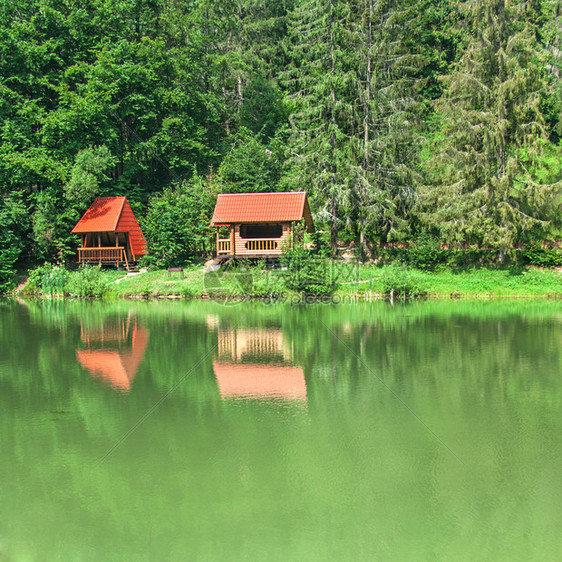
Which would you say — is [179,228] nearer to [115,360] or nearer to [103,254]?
[103,254]

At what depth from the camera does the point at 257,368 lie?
13.8 meters

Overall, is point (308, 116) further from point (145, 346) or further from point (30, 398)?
point (30, 398)

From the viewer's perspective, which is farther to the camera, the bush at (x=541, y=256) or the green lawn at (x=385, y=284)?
the bush at (x=541, y=256)

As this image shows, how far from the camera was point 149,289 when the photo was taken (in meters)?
31.7

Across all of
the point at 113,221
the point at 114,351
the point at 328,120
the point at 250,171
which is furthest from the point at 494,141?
the point at 114,351

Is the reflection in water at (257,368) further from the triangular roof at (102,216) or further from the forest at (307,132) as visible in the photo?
the triangular roof at (102,216)

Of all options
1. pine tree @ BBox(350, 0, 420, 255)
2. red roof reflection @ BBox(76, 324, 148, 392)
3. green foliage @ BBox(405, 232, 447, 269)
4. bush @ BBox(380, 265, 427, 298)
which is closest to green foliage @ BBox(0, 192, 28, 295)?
red roof reflection @ BBox(76, 324, 148, 392)

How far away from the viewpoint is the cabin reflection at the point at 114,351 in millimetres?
13242

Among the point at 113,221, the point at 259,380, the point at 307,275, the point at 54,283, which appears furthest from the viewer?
the point at 113,221

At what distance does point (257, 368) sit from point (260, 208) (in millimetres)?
20422

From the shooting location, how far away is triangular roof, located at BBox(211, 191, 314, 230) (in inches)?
1283

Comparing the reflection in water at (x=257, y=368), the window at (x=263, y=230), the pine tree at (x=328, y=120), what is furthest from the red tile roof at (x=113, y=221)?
the reflection in water at (x=257, y=368)

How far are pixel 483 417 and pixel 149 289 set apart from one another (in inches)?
964

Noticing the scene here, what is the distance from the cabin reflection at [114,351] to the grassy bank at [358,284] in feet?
31.2
